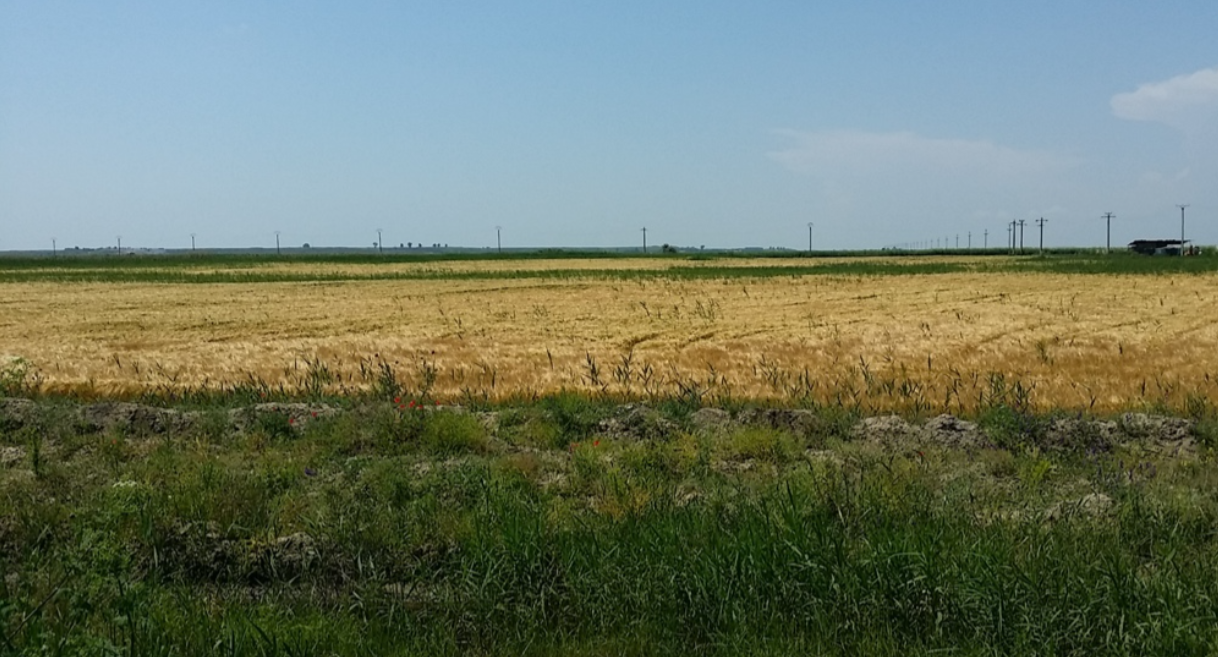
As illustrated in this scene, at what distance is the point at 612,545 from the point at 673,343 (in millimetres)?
14204

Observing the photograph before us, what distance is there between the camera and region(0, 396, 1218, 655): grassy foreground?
4484 mm

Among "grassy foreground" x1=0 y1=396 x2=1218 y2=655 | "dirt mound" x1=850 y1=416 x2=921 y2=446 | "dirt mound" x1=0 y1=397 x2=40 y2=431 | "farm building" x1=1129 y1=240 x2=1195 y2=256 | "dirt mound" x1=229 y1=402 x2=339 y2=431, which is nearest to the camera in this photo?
"grassy foreground" x1=0 y1=396 x2=1218 y2=655

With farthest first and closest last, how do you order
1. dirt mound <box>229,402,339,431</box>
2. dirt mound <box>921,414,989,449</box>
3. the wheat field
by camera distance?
the wheat field < dirt mound <box>229,402,339,431</box> < dirt mound <box>921,414,989,449</box>

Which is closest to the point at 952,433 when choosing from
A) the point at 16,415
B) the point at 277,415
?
the point at 277,415

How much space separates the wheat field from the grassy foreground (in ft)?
12.2

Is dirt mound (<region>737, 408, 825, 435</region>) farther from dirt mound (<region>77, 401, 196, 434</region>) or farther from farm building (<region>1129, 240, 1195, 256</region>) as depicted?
farm building (<region>1129, 240, 1195, 256</region>)

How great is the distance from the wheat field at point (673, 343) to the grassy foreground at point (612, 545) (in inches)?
146

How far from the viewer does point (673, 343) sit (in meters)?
19.5

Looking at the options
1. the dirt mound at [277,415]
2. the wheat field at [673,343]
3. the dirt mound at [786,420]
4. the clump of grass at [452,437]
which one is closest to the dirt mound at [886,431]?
the dirt mound at [786,420]

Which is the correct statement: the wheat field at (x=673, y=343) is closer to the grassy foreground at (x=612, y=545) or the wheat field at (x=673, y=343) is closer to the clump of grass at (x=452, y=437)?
the clump of grass at (x=452, y=437)

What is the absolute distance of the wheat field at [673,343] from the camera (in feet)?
42.7

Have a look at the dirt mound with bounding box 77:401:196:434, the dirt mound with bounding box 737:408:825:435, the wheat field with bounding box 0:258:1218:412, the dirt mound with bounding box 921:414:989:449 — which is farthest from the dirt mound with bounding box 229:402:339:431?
the dirt mound with bounding box 921:414:989:449

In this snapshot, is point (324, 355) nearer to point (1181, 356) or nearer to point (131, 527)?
point (131, 527)

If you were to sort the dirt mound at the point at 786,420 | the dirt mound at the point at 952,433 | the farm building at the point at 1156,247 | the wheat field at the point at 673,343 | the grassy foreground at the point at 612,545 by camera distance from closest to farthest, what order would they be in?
1. the grassy foreground at the point at 612,545
2. the dirt mound at the point at 952,433
3. the dirt mound at the point at 786,420
4. the wheat field at the point at 673,343
5. the farm building at the point at 1156,247
